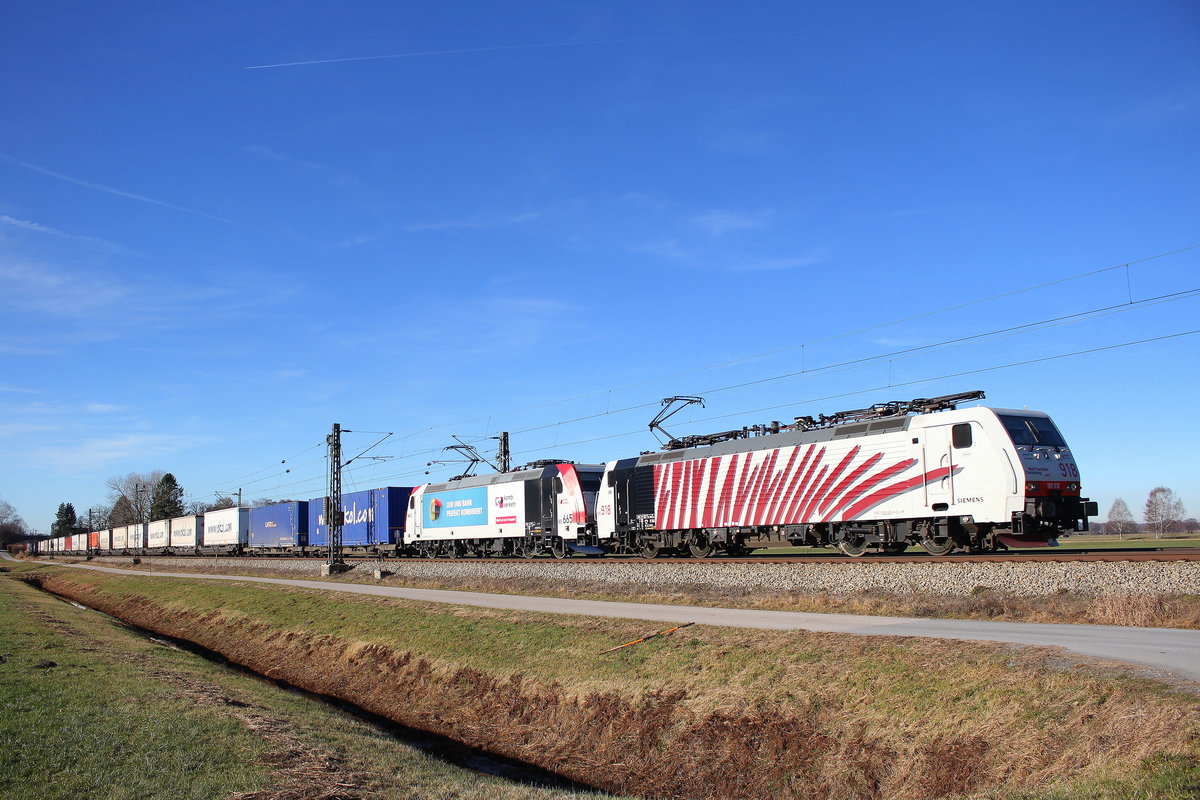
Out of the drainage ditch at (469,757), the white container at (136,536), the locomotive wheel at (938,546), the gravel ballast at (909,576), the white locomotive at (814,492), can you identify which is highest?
the white locomotive at (814,492)

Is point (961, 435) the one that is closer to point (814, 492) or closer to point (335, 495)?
point (814, 492)

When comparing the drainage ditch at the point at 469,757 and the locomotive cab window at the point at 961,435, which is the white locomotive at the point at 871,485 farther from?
the drainage ditch at the point at 469,757

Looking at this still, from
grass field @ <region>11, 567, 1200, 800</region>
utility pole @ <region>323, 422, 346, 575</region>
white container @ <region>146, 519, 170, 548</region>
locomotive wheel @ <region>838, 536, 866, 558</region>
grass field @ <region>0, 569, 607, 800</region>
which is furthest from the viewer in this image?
white container @ <region>146, 519, 170, 548</region>

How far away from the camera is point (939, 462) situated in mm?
22125

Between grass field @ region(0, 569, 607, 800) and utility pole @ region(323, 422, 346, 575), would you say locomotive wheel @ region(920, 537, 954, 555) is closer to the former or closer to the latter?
grass field @ region(0, 569, 607, 800)

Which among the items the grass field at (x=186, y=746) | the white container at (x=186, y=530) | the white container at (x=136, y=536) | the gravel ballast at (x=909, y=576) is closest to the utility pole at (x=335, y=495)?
the gravel ballast at (x=909, y=576)

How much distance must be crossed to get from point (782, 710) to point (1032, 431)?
42.9 feet

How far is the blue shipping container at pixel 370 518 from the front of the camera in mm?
50531

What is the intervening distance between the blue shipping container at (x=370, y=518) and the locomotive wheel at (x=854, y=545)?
32.0m

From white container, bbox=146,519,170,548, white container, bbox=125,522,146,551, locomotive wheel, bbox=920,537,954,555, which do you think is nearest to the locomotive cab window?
locomotive wheel, bbox=920,537,954,555

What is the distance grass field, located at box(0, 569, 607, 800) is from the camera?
856 centimetres

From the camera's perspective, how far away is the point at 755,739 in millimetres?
11773

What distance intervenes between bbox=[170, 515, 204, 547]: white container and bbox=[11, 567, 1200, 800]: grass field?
212ft

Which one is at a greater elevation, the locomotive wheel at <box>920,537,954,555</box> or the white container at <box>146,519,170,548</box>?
the locomotive wheel at <box>920,537,954,555</box>
